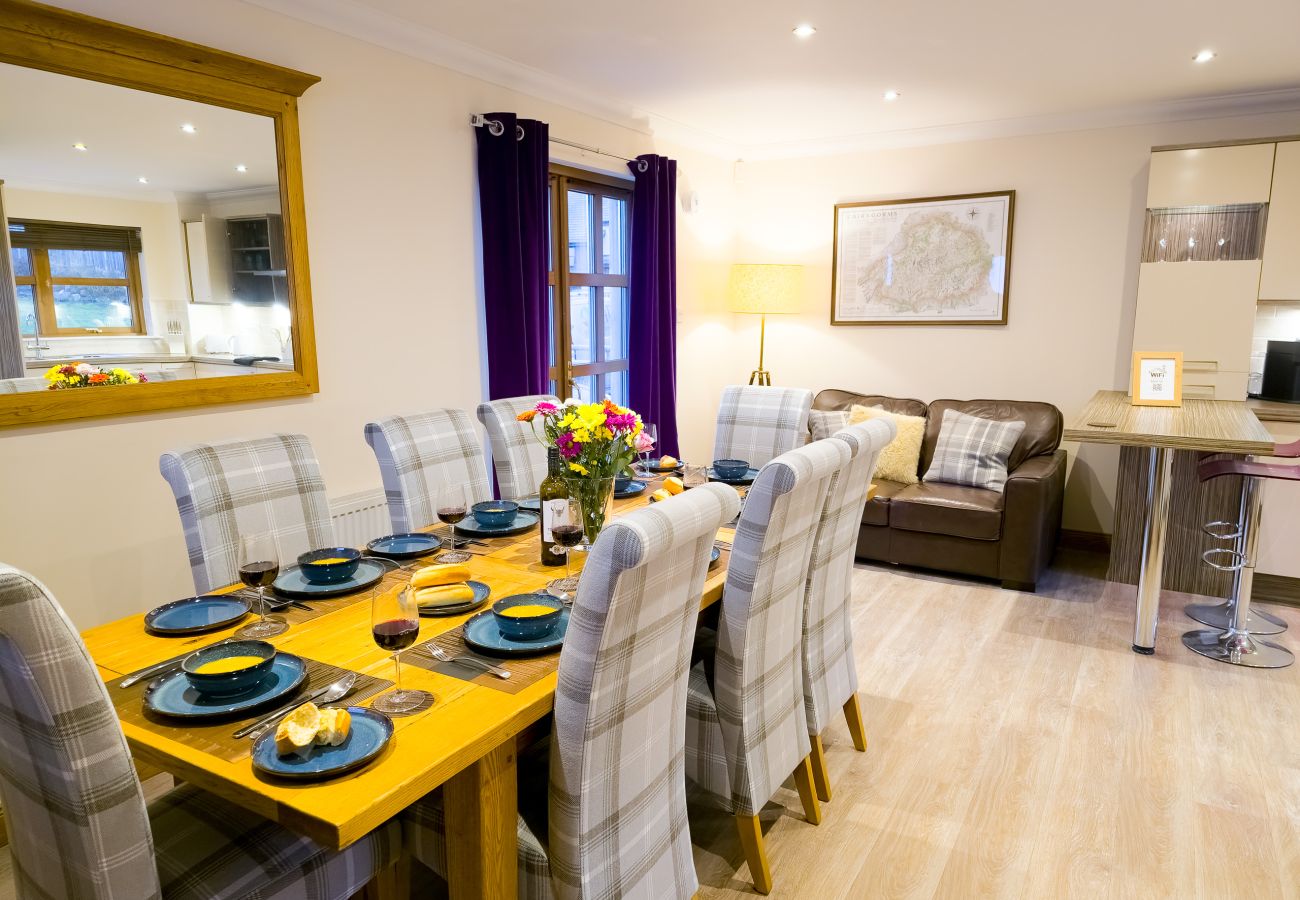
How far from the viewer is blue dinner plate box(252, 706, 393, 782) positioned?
3.92ft

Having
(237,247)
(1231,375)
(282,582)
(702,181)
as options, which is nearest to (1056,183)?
(1231,375)

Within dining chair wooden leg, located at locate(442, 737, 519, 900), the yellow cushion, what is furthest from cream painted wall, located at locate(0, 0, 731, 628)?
the yellow cushion

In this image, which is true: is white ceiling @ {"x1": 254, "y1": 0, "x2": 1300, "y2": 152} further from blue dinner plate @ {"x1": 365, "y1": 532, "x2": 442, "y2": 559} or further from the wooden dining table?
the wooden dining table

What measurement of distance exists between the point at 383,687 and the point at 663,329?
374 cm

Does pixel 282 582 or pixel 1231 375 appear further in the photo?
pixel 1231 375

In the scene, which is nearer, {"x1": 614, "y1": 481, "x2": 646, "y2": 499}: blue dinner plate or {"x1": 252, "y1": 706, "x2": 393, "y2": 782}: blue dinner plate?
{"x1": 252, "y1": 706, "x2": 393, "y2": 782}: blue dinner plate

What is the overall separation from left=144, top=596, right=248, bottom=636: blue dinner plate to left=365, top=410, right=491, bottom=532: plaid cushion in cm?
83

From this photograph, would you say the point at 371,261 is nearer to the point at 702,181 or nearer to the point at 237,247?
the point at 237,247

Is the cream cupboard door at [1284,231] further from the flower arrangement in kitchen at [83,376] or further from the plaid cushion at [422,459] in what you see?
the flower arrangement in kitchen at [83,376]

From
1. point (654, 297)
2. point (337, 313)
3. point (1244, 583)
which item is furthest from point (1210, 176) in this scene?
point (337, 313)

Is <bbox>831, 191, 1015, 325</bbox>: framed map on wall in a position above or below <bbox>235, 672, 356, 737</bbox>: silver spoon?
above

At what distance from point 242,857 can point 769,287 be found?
4.61m

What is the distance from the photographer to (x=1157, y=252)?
171 inches

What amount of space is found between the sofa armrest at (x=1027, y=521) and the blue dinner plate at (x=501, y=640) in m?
3.10
